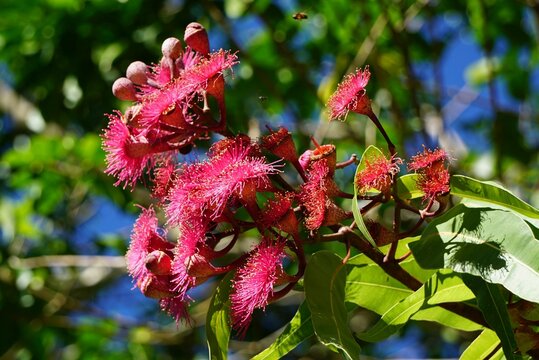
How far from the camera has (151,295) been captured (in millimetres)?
1484

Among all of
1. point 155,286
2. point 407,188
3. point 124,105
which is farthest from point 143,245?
point 124,105

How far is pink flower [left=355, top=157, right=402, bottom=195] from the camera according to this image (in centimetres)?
142

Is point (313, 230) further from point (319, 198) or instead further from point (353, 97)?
point (353, 97)

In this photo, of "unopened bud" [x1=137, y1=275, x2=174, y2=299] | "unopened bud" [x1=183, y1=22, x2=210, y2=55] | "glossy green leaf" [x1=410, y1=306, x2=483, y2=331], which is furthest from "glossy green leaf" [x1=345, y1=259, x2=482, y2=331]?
"unopened bud" [x1=183, y1=22, x2=210, y2=55]

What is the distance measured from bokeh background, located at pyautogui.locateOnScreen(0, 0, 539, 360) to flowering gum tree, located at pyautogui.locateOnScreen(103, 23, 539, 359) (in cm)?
170

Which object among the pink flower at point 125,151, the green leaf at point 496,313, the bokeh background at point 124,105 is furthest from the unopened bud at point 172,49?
the bokeh background at point 124,105

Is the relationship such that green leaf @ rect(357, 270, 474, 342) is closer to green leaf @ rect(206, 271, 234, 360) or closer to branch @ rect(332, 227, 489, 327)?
branch @ rect(332, 227, 489, 327)

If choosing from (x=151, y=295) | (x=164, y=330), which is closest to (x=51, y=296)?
(x=164, y=330)

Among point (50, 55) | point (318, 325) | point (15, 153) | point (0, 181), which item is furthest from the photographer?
point (0, 181)

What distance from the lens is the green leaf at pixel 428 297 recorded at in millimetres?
1430

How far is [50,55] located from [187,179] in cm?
272

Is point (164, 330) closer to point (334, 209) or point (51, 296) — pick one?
point (51, 296)

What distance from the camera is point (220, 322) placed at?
60.9 inches

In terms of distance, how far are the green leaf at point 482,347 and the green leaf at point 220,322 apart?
0.39 metres
